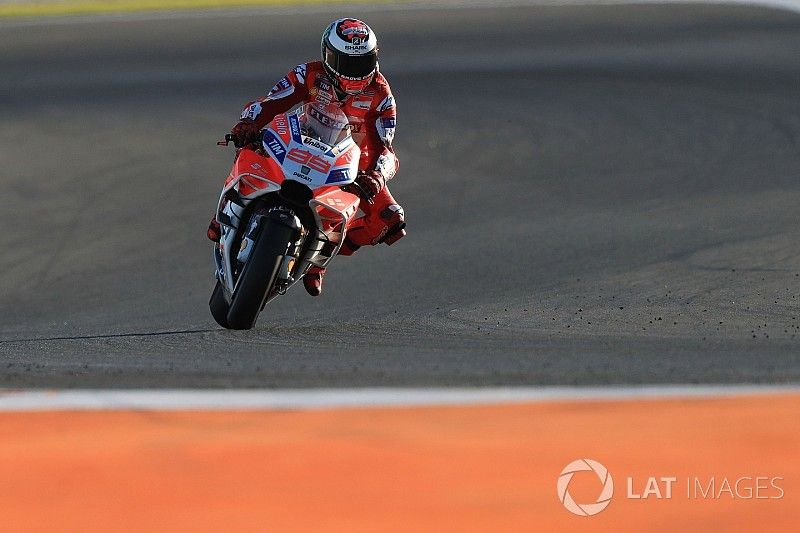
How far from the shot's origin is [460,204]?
36.3ft

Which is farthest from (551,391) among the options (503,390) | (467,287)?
(467,287)

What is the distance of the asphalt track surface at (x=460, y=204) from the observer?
5836mm

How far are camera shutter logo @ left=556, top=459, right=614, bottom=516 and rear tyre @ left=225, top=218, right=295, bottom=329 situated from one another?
2885 millimetres

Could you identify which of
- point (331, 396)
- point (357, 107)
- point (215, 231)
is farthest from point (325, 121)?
point (331, 396)

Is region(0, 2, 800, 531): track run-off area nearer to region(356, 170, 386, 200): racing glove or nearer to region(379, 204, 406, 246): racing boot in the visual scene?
region(379, 204, 406, 246): racing boot

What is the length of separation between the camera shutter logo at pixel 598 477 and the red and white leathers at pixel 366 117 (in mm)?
3320

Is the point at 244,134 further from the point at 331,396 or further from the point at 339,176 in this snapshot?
the point at 331,396

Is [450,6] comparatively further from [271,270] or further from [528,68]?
[271,270]

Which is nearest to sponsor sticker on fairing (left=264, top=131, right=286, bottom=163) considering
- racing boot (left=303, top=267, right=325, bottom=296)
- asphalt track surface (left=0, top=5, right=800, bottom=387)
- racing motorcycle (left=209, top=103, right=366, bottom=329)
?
racing motorcycle (left=209, top=103, right=366, bottom=329)

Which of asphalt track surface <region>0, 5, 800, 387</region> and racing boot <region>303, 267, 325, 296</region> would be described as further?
racing boot <region>303, 267, 325, 296</region>

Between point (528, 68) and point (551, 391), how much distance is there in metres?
11.5

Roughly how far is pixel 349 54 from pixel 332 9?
1328 centimetres

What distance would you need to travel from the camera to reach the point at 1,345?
659cm

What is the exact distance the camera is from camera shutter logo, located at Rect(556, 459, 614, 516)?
357 centimetres
